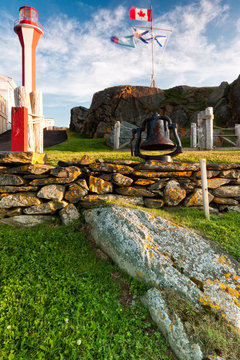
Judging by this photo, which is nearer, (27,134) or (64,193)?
(64,193)

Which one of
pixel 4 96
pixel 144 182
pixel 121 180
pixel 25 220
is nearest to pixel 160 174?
pixel 144 182

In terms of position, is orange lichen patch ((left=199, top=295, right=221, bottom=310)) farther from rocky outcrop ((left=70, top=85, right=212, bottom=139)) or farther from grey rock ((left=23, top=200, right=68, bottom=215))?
rocky outcrop ((left=70, top=85, right=212, bottom=139))

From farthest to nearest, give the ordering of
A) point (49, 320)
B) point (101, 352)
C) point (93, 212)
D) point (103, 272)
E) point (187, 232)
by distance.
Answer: point (93, 212) < point (187, 232) < point (103, 272) < point (49, 320) < point (101, 352)

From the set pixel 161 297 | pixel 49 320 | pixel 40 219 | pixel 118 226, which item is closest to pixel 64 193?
pixel 40 219

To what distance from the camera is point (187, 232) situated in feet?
15.1

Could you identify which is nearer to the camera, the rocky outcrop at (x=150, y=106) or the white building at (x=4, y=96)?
the rocky outcrop at (x=150, y=106)

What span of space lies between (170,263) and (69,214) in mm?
2616

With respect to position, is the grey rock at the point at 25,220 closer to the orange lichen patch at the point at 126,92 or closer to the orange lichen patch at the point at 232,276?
the orange lichen patch at the point at 232,276

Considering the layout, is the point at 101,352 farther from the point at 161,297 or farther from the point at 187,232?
the point at 187,232

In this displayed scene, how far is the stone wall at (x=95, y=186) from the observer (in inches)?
199

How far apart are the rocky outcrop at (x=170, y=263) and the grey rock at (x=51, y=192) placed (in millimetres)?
886

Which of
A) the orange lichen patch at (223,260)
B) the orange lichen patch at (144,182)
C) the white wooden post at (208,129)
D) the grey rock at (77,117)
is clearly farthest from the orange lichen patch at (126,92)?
the orange lichen patch at (223,260)

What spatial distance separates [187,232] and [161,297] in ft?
5.96

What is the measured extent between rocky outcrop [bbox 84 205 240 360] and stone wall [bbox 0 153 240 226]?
0.76 meters
